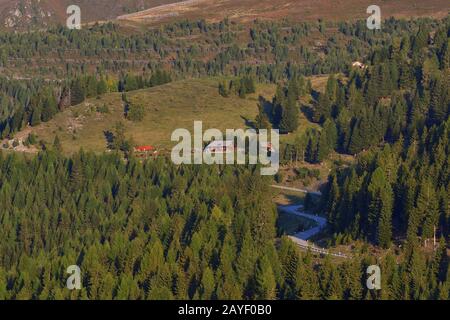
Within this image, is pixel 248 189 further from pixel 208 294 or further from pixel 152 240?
pixel 208 294

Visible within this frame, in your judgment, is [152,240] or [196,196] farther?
[196,196]

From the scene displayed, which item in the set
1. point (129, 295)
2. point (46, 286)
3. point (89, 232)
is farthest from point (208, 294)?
point (89, 232)

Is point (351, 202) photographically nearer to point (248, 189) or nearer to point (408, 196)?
point (408, 196)
